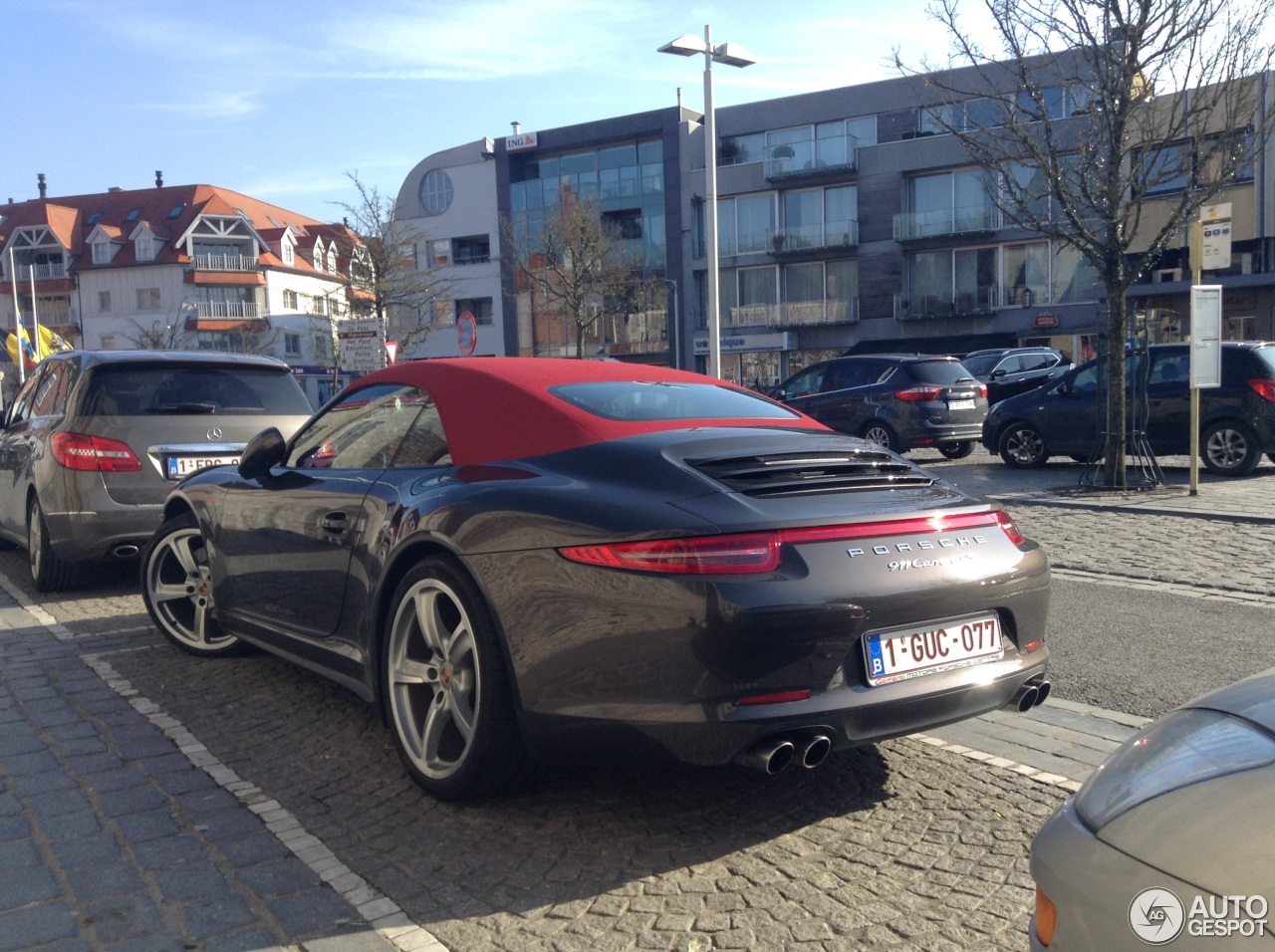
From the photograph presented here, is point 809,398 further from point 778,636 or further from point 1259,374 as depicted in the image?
point 778,636

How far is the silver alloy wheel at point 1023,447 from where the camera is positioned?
50.6ft

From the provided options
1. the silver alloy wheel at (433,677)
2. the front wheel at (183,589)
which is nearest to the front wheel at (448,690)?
the silver alloy wheel at (433,677)

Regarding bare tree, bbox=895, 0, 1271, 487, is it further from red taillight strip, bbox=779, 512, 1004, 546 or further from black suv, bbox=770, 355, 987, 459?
red taillight strip, bbox=779, 512, 1004, 546

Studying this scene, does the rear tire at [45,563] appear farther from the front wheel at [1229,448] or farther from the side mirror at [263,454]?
the front wheel at [1229,448]

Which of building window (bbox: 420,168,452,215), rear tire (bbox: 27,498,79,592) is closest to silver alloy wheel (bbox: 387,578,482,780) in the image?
Answer: rear tire (bbox: 27,498,79,592)

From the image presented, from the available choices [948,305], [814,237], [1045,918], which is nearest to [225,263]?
[814,237]

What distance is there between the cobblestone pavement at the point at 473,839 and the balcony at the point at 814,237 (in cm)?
4619

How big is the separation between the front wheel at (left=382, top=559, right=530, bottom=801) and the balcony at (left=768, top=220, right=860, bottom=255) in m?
47.2

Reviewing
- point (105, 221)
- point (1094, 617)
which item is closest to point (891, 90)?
point (1094, 617)

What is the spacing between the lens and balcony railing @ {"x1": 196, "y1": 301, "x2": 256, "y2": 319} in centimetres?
7131

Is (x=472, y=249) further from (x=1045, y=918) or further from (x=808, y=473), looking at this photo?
(x=1045, y=918)

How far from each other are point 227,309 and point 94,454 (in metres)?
68.7

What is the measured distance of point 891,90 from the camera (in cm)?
4738

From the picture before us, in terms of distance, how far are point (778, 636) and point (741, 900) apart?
699 mm
